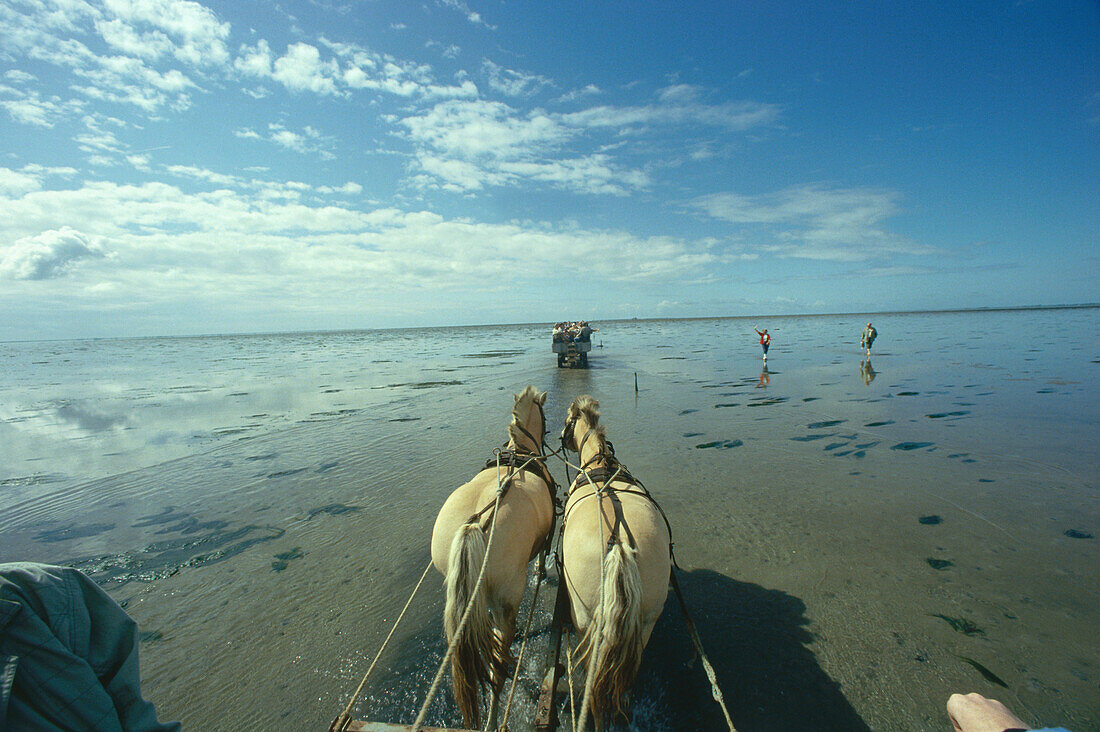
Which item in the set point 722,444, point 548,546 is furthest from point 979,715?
point 722,444

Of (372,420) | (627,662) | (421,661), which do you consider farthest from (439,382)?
(627,662)

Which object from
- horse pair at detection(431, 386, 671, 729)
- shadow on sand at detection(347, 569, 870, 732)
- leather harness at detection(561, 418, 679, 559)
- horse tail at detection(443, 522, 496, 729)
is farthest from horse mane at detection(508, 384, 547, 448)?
shadow on sand at detection(347, 569, 870, 732)

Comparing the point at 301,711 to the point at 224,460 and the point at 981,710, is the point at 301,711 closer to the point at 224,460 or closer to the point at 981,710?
the point at 981,710

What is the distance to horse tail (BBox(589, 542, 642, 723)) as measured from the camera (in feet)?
8.28

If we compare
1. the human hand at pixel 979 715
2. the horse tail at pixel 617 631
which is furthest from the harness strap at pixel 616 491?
the human hand at pixel 979 715

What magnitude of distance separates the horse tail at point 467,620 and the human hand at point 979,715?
2.51 metres

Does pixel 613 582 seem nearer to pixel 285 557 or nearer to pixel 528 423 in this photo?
pixel 528 423

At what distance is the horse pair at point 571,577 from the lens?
101 inches

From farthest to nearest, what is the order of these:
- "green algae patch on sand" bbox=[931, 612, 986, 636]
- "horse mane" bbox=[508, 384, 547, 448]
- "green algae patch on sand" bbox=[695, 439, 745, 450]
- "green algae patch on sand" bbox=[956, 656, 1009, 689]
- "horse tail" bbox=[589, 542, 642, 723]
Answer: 1. "green algae patch on sand" bbox=[695, 439, 745, 450]
2. "horse mane" bbox=[508, 384, 547, 448]
3. "green algae patch on sand" bbox=[931, 612, 986, 636]
4. "green algae patch on sand" bbox=[956, 656, 1009, 689]
5. "horse tail" bbox=[589, 542, 642, 723]

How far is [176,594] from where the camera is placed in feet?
15.4

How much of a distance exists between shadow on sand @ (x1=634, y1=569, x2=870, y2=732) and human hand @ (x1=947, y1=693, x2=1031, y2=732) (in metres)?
1.29

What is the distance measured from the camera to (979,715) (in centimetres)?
197

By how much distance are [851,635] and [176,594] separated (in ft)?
23.1

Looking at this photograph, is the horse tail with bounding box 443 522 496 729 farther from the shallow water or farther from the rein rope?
the shallow water
